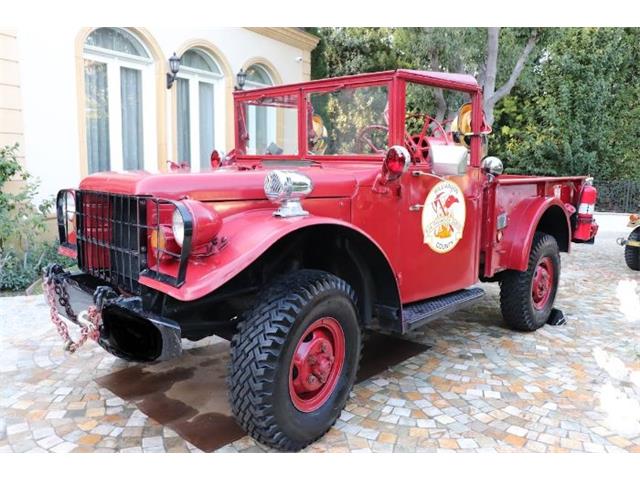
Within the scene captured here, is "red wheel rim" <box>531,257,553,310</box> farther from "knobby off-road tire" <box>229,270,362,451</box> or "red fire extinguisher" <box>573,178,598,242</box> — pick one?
"knobby off-road tire" <box>229,270,362,451</box>

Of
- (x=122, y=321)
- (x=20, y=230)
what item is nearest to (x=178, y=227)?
(x=122, y=321)

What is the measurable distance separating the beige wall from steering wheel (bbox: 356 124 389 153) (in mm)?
4921

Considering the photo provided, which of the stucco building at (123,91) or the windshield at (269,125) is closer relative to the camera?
the windshield at (269,125)

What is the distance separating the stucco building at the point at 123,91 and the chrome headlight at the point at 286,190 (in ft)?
12.2

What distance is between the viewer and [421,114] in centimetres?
379

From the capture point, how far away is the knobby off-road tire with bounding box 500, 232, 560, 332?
4496mm

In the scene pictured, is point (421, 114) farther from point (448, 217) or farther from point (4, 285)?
point (4, 285)

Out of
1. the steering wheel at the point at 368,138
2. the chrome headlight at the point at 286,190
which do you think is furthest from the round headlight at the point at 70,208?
the steering wheel at the point at 368,138

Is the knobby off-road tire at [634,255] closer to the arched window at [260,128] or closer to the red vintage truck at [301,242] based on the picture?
the red vintage truck at [301,242]

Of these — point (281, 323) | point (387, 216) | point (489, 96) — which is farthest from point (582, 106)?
point (281, 323)

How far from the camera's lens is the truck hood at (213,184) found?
8.69 feet

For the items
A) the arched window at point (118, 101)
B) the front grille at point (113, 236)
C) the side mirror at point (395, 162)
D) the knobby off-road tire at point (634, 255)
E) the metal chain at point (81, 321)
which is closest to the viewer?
the front grille at point (113, 236)

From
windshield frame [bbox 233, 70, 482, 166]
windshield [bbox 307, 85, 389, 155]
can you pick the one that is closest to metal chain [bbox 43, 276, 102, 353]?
windshield frame [bbox 233, 70, 482, 166]

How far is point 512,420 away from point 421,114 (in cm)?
202
